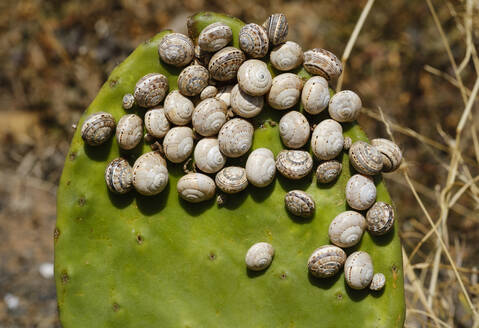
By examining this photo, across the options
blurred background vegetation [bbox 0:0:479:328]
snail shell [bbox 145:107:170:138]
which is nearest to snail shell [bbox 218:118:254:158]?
snail shell [bbox 145:107:170:138]

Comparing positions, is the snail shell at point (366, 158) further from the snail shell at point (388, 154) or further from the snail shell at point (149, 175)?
the snail shell at point (149, 175)

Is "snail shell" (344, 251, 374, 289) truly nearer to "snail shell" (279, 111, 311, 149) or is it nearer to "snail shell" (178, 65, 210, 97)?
"snail shell" (279, 111, 311, 149)

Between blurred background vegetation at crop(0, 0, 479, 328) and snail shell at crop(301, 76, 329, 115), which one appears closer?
snail shell at crop(301, 76, 329, 115)

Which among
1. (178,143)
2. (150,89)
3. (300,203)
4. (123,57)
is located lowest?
(123,57)

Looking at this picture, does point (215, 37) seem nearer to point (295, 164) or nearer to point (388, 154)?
point (295, 164)

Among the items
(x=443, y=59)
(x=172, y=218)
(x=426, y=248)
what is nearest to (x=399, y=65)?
(x=443, y=59)

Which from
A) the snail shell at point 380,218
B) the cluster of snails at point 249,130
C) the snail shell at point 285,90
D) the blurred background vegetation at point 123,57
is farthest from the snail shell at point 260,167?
the blurred background vegetation at point 123,57

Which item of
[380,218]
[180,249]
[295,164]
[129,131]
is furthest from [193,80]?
[380,218]
